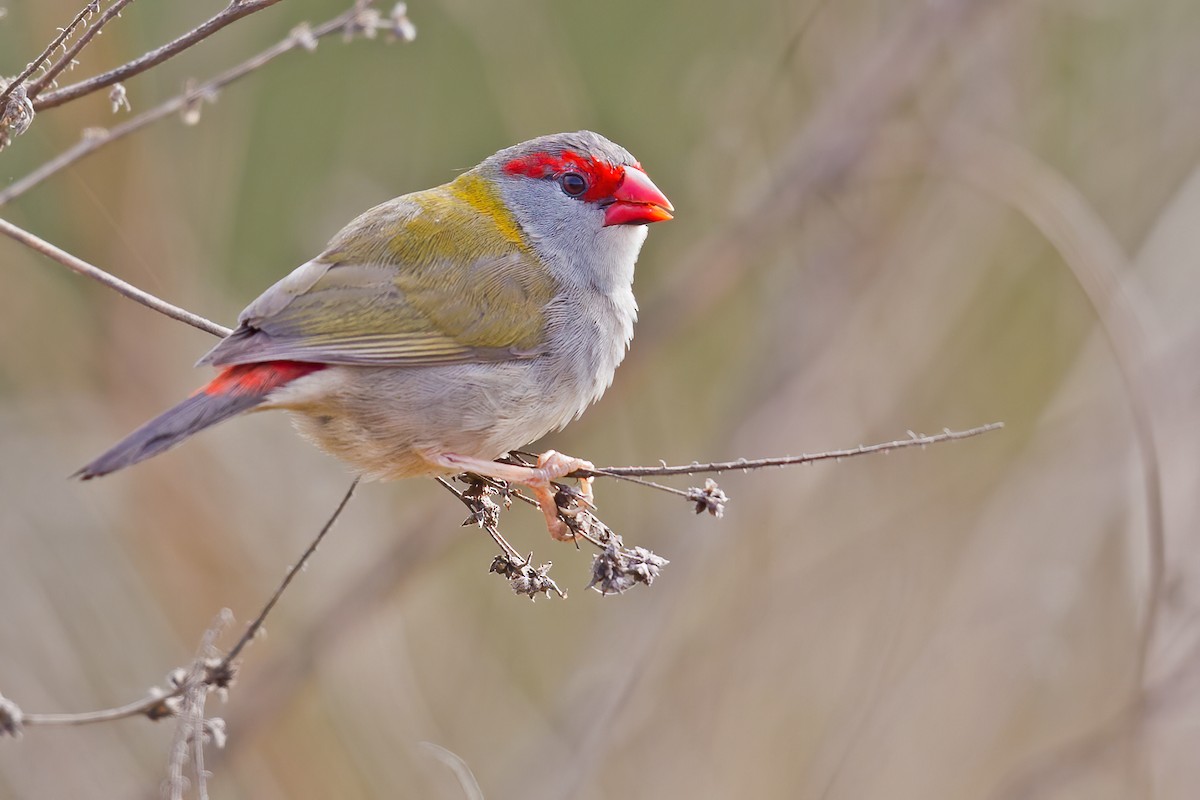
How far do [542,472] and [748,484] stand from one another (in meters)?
2.45

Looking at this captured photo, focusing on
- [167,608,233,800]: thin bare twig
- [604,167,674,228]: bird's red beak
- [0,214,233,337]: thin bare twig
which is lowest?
[167,608,233,800]: thin bare twig

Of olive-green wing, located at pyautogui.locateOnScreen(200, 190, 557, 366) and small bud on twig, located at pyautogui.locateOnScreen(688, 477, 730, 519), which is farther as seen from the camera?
olive-green wing, located at pyautogui.locateOnScreen(200, 190, 557, 366)

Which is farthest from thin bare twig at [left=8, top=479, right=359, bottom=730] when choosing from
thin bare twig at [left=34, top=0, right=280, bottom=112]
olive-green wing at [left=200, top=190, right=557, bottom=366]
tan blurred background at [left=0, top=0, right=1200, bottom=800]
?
tan blurred background at [left=0, top=0, right=1200, bottom=800]

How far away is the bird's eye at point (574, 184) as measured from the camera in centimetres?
370

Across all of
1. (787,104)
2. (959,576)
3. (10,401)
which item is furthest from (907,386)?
(10,401)

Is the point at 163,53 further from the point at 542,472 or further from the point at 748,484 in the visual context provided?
the point at 748,484

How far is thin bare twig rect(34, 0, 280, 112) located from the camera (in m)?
2.15

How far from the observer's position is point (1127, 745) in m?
3.97

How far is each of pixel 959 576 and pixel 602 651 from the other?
1406 mm

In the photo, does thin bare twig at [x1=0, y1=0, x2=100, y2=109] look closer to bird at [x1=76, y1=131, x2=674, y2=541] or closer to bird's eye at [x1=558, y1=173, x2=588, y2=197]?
bird at [x1=76, y1=131, x2=674, y2=541]

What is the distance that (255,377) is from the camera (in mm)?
2906

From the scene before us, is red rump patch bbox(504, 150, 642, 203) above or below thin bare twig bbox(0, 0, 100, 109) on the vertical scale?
above

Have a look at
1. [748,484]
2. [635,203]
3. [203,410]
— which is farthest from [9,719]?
[748,484]

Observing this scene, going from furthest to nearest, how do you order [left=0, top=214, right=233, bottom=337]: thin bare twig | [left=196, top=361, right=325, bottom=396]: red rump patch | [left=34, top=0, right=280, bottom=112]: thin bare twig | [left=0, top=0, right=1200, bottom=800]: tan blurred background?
[left=0, top=0, right=1200, bottom=800]: tan blurred background < [left=196, top=361, right=325, bottom=396]: red rump patch < [left=0, top=214, right=233, bottom=337]: thin bare twig < [left=34, top=0, right=280, bottom=112]: thin bare twig
